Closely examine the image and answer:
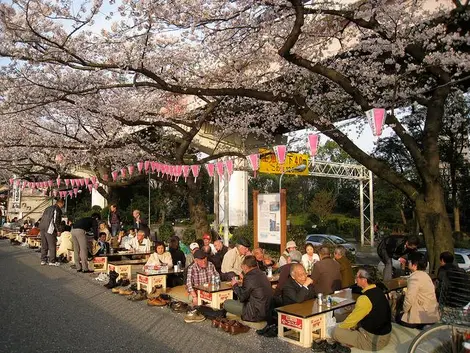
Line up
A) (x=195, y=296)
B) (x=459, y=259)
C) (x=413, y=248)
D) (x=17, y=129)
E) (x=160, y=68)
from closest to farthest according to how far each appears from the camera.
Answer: (x=195, y=296), (x=413, y=248), (x=160, y=68), (x=459, y=259), (x=17, y=129)

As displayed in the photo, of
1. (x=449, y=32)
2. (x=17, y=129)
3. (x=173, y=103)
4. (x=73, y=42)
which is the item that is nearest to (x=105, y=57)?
(x=73, y=42)

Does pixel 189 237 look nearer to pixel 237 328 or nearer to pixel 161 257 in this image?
pixel 161 257

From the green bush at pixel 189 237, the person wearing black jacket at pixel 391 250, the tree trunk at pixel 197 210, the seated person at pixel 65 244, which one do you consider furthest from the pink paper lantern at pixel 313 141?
the green bush at pixel 189 237

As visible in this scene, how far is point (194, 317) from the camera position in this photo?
644cm

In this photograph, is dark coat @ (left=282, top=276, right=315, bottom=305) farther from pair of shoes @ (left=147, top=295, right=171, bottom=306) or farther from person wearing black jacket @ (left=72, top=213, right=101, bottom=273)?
person wearing black jacket @ (left=72, top=213, right=101, bottom=273)

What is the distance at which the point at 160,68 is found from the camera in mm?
10773

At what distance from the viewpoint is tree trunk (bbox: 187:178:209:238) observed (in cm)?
1449

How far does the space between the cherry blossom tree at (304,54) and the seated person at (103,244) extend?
434 cm

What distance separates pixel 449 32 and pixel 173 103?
971 cm

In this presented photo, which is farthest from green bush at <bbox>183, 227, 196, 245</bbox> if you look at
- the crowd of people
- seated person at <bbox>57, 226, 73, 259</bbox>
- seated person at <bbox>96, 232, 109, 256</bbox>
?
the crowd of people

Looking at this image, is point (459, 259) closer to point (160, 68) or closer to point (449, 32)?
point (449, 32)

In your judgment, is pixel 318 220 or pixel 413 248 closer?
pixel 413 248

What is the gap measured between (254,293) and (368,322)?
64.5 inches

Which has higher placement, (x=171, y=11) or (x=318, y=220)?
(x=171, y=11)
